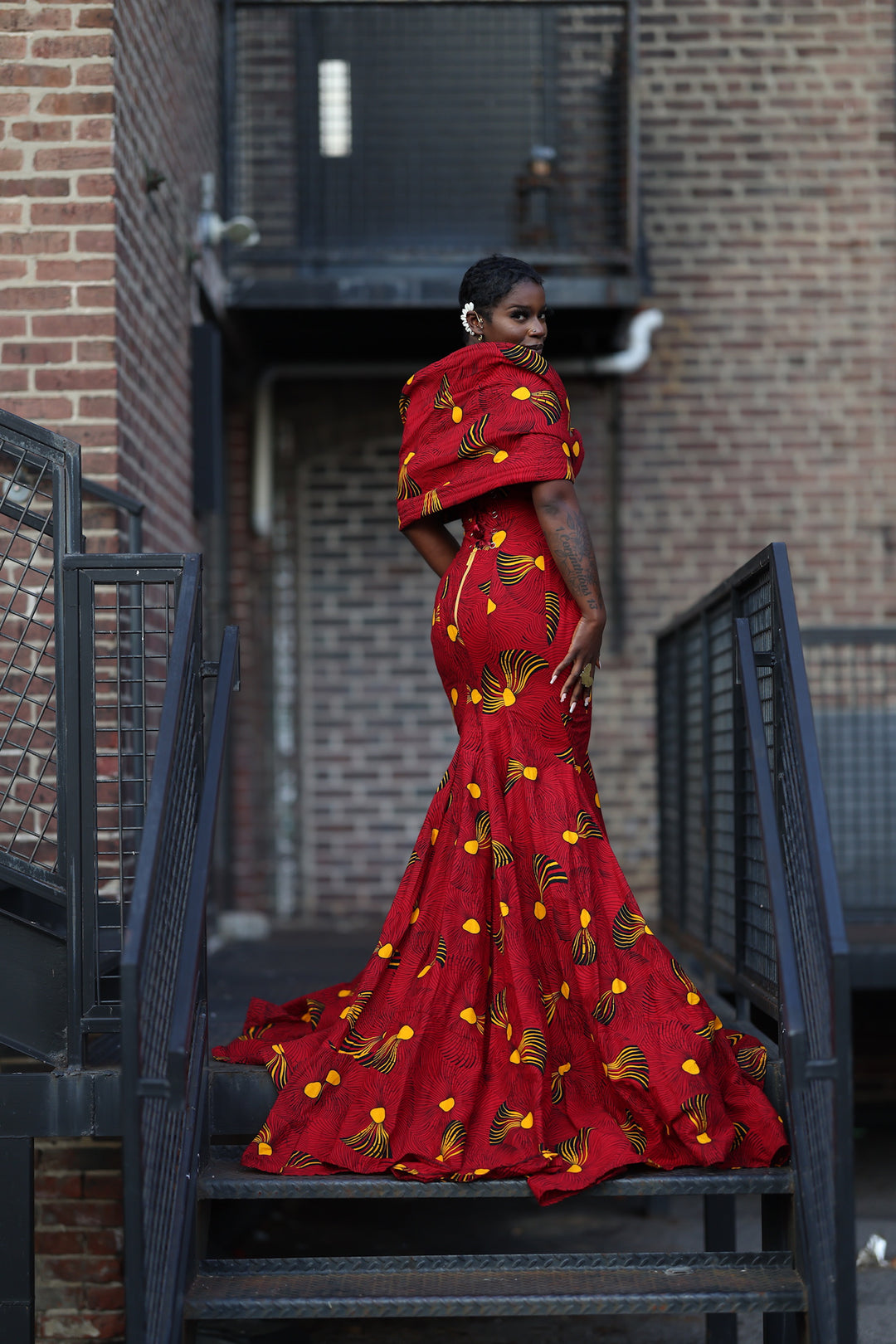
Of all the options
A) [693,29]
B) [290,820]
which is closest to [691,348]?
[693,29]

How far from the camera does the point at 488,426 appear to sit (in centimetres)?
261

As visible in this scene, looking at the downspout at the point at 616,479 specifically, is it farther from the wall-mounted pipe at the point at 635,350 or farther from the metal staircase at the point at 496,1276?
the metal staircase at the point at 496,1276

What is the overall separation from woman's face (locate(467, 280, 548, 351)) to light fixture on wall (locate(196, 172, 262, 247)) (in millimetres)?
2461

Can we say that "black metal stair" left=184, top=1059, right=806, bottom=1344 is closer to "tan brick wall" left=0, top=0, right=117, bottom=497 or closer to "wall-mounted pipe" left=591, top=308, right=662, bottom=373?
"tan brick wall" left=0, top=0, right=117, bottom=497

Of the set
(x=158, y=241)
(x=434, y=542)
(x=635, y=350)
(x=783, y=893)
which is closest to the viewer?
(x=783, y=893)

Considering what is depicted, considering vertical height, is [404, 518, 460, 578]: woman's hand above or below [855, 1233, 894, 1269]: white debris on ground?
above

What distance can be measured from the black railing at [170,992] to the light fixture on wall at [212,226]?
2.71 m

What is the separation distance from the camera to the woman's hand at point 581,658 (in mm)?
2605

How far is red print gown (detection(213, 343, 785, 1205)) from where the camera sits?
2.40 metres

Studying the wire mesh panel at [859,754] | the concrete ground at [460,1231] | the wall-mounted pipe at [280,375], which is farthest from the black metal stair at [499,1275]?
the wall-mounted pipe at [280,375]

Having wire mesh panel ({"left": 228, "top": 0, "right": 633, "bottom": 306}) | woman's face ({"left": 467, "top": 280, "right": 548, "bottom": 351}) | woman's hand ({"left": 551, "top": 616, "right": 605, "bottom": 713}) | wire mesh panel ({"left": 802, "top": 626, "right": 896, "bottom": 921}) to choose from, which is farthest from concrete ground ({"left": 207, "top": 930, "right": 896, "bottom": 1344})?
wire mesh panel ({"left": 228, "top": 0, "right": 633, "bottom": 306})

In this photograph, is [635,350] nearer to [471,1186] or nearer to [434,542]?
[434,542]

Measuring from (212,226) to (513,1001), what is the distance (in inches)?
135

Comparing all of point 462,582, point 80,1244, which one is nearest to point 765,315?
point 462,582
